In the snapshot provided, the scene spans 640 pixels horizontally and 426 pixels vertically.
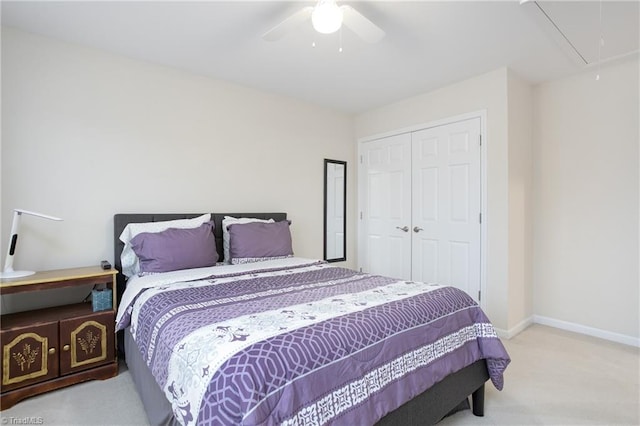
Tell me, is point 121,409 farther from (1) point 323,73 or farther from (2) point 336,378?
(1) point 323,73

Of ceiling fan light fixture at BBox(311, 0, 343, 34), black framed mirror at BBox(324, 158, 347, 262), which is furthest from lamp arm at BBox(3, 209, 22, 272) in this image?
black framed mirror at BBox(324, 158, 347, 262)

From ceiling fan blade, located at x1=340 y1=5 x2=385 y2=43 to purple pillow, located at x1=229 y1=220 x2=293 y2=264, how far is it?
184 cm

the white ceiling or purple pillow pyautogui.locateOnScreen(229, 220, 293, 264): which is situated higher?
the white ceiling

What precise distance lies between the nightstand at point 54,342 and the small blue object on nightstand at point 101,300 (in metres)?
0.04

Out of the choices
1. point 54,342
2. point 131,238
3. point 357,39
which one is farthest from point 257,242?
point 357,39

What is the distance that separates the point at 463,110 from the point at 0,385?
4.19 m

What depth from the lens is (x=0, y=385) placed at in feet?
6.17

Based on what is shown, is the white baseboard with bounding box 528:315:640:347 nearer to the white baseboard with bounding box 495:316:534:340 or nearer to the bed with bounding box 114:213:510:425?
the white baseboard with bounding box 495:316:534:340

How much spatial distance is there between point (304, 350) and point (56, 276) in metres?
1.92

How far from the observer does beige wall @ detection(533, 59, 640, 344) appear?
2900mm

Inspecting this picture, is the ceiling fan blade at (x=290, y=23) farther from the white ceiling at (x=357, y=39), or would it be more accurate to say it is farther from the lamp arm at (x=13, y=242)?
the lamp arm at (x=13, y=242)

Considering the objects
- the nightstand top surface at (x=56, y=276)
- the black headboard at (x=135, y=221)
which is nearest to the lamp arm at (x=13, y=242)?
the nightstand top surface at (x=56, y=276)

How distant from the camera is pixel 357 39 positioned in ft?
8.21

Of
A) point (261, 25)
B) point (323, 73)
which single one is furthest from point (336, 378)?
point (323, 73)
